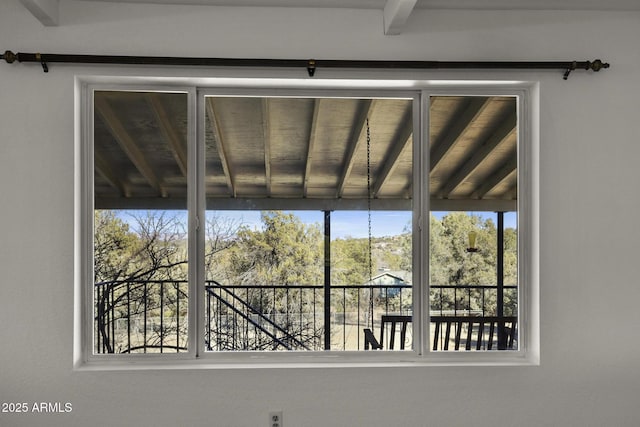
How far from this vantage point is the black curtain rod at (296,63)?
2699 mm

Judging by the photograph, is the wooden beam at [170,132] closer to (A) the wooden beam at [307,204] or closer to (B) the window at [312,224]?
(B) the window at [312,224]

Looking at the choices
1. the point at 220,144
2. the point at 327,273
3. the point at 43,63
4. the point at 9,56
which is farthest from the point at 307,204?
the point at 9,56

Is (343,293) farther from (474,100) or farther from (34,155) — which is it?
(34,155)

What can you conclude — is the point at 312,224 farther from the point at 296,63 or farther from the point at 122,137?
the point at 122,137

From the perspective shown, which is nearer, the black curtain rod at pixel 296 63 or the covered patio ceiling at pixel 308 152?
the black curtain rod at pixel 296 63

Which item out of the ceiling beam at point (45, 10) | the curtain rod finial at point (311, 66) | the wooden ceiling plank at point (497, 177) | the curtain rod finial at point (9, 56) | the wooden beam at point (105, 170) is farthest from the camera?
the wooden ceiling plank at point (497, 177)

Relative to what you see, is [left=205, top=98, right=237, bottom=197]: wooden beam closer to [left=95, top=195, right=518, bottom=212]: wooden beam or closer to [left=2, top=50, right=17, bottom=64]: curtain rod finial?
[left=95, top=195, right=518, bottom=212]: wooden beam

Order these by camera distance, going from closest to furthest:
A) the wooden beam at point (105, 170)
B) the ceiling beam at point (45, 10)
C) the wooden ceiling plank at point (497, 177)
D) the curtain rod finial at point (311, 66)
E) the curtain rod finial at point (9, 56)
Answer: the ceiling beam at point (45, 10) < the curtain rod finial at point (9, 56) < the curtain rod finial at point (311, 66) < the wooden beam at point (105, 170) < the wooden ceiling plank at point (497, 177)

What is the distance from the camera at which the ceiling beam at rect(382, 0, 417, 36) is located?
2526 millimetres

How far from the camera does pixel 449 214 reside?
2992mm

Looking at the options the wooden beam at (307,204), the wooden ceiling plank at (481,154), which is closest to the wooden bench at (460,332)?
the wooden beam at (307,204)

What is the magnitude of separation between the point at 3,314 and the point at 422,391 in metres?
2.30

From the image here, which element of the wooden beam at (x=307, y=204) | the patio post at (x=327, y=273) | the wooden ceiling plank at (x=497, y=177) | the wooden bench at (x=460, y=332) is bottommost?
the wooden bench at (x=460, y=332)

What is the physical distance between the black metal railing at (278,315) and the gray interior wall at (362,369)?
7.3 inches
